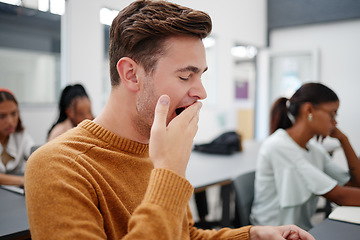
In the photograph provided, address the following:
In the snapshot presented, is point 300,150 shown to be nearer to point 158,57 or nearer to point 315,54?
point 158,57

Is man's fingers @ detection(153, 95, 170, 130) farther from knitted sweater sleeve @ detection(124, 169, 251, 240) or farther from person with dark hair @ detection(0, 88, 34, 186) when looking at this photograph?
person with dark hair @ detection(0, 88, 34, 186)

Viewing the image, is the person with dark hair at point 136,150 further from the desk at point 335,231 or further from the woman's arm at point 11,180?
the woman's arm at point 11,180

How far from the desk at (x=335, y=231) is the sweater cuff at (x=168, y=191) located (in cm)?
59

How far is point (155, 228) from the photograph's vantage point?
63 cm

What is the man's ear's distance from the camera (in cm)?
87

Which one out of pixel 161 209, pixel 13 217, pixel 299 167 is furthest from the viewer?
pixel 299 167

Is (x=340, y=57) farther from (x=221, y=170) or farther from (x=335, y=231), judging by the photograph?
(x=335, y=231)

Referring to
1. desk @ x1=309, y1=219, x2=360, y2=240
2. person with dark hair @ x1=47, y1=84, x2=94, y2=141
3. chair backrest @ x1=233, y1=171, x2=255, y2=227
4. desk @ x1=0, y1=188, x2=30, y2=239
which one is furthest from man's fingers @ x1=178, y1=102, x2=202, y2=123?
person with dark hair @ x1=47, y1=84, x2=94, y2=141

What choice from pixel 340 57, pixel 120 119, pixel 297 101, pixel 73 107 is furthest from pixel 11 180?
pixel 340 57

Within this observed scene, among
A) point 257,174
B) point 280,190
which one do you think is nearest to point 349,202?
point 280,190

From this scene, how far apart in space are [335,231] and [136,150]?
2.45 ft

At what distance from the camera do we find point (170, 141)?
0.74 m

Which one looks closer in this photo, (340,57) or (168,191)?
(168,191)

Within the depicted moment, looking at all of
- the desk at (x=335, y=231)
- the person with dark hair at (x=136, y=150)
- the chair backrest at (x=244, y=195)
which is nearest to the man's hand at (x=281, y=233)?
the person with dark hair at (x=136, y=150)
